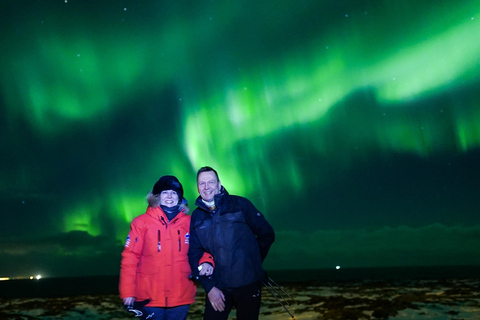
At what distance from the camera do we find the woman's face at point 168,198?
481cm

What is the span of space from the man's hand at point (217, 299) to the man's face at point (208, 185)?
41.4 inches

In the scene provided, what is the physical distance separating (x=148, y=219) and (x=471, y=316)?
1061 cm

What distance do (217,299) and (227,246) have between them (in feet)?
1.92

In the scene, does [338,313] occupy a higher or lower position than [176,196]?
lower

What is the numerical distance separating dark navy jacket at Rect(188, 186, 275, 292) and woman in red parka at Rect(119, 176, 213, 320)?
11.2 inches

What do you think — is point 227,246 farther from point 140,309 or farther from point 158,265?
point 140,309

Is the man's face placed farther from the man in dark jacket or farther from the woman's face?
the woman's face

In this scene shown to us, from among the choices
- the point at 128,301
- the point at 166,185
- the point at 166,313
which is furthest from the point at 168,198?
the point at 166,313

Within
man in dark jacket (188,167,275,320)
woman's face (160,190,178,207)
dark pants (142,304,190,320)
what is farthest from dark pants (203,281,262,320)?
woman's face (160,190,178,207)

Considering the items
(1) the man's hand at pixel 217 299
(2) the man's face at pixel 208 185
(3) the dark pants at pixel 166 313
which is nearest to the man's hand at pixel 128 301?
(3) the dark pants at pixel 166 313

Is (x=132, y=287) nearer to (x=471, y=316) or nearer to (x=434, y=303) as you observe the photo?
(x=471, y=316)

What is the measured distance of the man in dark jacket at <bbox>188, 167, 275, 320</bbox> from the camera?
4168 mm

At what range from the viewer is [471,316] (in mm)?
10672

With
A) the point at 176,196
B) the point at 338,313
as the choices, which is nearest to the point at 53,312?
the point at 338,313
